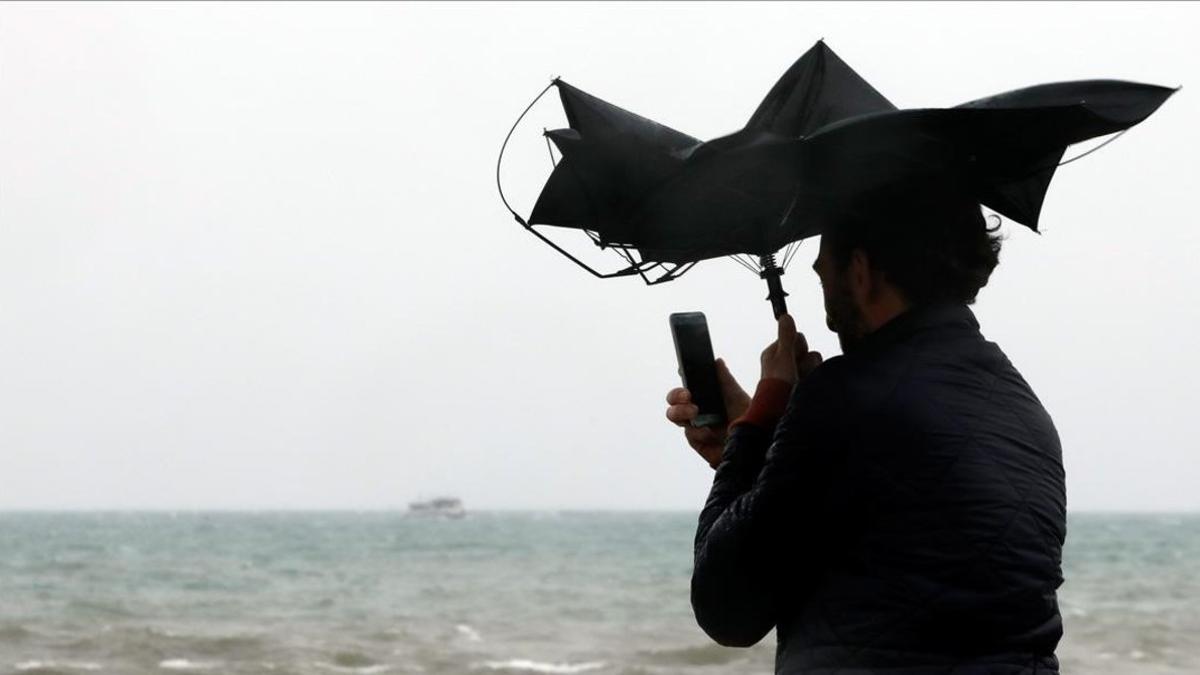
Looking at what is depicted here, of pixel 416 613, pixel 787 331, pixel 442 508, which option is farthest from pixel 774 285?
pixel 442 508

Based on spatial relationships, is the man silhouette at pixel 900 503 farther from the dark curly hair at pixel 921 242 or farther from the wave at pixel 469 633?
the wave at pixel 469 633

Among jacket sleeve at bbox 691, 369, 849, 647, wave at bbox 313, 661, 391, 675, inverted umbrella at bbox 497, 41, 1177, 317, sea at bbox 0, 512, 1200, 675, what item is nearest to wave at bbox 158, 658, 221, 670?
sea at bbox 0, 512, 1200, 675

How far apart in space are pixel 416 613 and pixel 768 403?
16618mm

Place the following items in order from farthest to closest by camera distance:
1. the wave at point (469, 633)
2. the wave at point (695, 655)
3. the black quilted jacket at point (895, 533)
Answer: the wave at point (469, 633) → the wave at point (695, 655) → the black quilted jacket at point (895, 533)

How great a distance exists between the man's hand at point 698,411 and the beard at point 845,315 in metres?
0.24

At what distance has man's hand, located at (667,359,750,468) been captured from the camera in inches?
77.2

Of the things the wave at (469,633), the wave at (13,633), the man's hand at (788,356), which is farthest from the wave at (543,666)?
the man's hand at (788,356)

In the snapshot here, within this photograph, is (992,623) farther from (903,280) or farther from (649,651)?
(649,651)

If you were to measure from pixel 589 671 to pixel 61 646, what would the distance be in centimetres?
495

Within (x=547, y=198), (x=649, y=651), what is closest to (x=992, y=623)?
(x=547, y=198)

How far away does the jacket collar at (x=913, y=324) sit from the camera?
1.69 m

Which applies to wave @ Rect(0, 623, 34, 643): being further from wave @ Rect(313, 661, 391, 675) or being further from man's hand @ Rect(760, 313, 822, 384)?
man's hand @ Rect(760, 313, 822, 384)

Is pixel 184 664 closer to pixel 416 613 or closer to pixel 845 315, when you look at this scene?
pixel 416 613

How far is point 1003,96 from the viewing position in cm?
170
